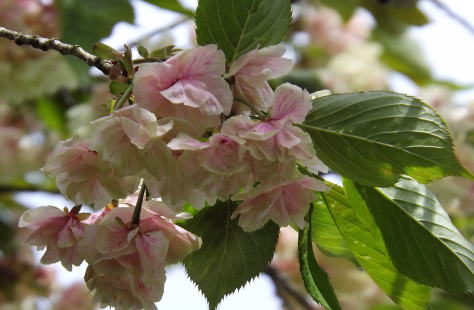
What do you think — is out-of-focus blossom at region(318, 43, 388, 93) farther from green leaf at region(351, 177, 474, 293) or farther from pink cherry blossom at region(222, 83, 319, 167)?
pink cherry blossom at region(222, 83, 319, 167)

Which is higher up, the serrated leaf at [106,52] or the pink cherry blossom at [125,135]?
the serrated leaf at [106,52]

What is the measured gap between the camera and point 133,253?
610 millimetres

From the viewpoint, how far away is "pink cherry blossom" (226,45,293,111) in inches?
23.2

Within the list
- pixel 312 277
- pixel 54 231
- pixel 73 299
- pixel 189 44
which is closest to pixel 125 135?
pixel 54 231

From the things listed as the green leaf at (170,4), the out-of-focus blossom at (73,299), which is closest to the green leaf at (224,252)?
the green leaf at (170,4)

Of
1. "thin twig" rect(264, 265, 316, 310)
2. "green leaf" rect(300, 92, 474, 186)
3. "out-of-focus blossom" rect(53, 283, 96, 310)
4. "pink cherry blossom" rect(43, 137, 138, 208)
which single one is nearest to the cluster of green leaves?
"green leaf" rect(300, 92, 474, 186)

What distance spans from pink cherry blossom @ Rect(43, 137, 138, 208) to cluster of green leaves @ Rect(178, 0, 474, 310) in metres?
0.12

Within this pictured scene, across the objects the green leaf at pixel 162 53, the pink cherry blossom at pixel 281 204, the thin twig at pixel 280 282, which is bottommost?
the pink cherry blossom at pixel 281 204

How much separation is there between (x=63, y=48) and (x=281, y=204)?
26 centimetres

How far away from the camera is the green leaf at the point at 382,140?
1.99 feet

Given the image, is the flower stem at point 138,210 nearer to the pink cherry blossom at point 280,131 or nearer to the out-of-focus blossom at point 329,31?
the pink cherry blossom at point 280,131

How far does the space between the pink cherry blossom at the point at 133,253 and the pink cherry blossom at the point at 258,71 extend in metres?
0.13

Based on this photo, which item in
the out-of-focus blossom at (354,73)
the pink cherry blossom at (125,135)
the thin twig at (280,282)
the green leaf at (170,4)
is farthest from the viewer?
the out-of-focus blossom at (354,73)

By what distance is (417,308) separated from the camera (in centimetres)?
74
